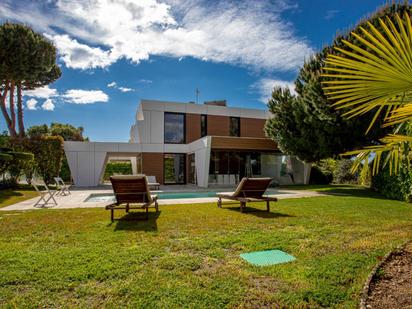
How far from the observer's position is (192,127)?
77.7 feet

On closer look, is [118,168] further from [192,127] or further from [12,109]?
[192,127]

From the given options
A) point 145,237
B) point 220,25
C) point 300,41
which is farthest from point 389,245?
point 300,41

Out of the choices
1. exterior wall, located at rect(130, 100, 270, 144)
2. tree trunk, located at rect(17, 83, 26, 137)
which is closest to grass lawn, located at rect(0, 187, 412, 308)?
exterior wall, located at rect(130, 100, 270, 144)

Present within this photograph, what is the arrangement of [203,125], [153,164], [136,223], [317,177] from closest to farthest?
1. [136,223]
2. [153,164]
3. [317,177]
4. [203,125]

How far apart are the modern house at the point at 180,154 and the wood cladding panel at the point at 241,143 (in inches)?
17.2

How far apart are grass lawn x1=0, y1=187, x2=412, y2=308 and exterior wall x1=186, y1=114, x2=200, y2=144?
17.2 m

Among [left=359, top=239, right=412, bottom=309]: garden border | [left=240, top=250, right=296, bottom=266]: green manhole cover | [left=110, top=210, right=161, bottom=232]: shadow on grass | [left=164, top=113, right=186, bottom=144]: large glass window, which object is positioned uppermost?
[left=164, top=113, right=186, bottom=144]: large glass window

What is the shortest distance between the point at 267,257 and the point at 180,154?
1969cm

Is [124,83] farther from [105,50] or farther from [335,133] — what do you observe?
[335,133]

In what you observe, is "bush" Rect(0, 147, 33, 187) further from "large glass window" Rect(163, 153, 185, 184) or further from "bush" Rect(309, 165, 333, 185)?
"bush" Rect(309, 165, 333, 185)

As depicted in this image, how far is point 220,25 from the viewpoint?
30.0 feet

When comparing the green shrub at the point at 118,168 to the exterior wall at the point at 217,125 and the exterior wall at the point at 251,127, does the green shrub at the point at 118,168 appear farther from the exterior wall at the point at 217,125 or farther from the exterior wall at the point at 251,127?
the exterior wall at the point at 251,127

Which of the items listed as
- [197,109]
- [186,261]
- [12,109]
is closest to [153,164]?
[197,109]

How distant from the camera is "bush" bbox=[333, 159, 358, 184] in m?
22.3
